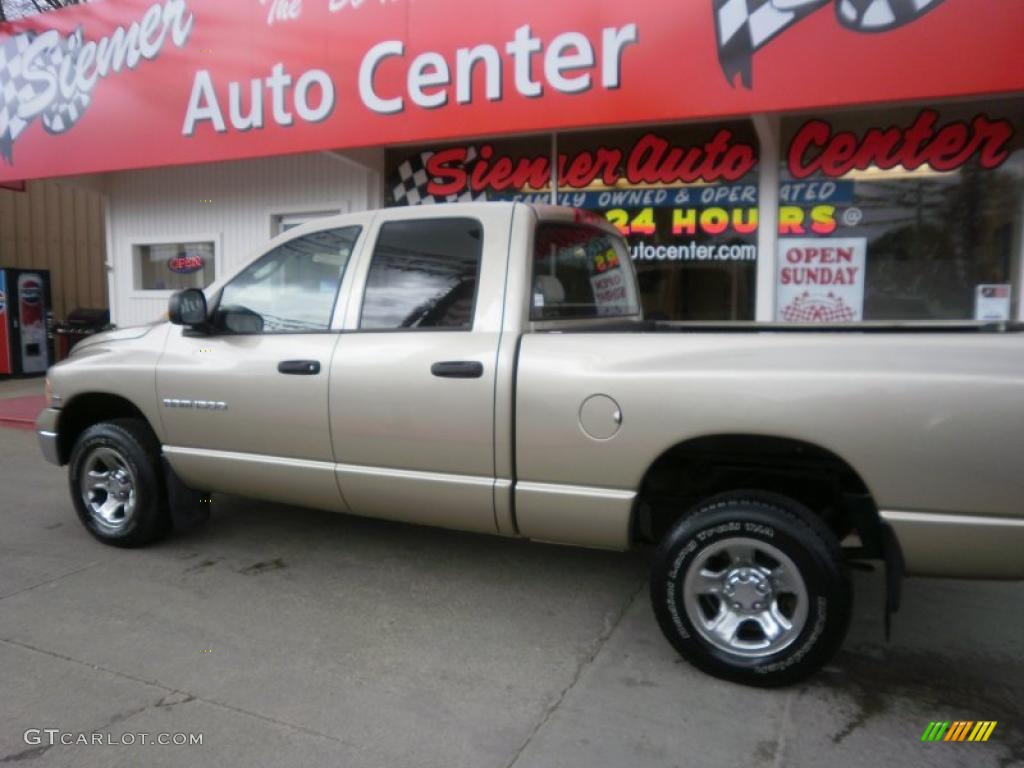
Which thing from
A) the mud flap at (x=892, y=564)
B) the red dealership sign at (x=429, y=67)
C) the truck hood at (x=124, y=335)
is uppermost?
the red dealership sign at (x=429, y=67)

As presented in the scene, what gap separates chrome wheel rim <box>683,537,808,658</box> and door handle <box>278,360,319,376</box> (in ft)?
6.53

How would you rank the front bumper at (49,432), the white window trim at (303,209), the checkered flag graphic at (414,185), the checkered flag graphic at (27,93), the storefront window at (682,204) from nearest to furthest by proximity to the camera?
the front bumper at (49,432) → the storefront window at (682,204) → the checkered flag graphic at (414,185) → the white window trim at (303,209) → the checkered flag graphic at (27,93)

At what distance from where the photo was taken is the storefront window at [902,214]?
21.5ft

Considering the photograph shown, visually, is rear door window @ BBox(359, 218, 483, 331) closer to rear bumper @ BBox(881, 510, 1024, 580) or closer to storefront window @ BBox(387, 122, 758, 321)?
rear bumper @ BBox(881, 510, 1024, 580)

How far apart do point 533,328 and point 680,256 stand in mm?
4449

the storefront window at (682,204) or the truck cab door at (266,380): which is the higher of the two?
the storefront window at (682,204)

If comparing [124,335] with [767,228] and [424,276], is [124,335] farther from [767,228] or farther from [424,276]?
[767,228]

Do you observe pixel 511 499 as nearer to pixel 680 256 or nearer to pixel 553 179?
pixel 680 256

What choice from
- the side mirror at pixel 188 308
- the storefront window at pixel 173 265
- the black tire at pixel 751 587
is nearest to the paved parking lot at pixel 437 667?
the black tire at pixel 751 587

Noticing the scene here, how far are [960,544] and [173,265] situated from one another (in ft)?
32.9

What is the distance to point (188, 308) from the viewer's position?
4000 millimetres

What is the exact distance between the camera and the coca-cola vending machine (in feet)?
41.1

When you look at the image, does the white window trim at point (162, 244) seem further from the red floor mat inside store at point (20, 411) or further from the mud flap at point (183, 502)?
the mud flap at point (183, 502)

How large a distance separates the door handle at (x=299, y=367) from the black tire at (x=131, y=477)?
45.5 inches
